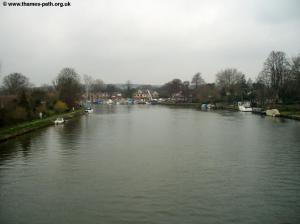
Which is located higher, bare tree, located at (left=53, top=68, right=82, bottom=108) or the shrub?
bare tree, located at (left=53, top=68, right=82, bottom=108)

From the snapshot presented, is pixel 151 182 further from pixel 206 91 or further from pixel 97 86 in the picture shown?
pixel 97 86

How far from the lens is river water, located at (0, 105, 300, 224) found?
1326 centimetres

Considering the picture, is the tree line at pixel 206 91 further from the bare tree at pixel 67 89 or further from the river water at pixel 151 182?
the river water at pixel 151 182

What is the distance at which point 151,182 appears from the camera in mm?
17422

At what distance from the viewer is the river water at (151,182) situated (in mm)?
13258

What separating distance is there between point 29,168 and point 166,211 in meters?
10.3

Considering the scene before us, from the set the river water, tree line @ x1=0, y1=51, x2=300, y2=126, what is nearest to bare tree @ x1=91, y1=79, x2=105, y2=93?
tree line @ x1=0, y1=51, x2=300, y2=126

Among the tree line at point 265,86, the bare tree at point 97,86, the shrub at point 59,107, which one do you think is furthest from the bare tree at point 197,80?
the shrub at point 59,107

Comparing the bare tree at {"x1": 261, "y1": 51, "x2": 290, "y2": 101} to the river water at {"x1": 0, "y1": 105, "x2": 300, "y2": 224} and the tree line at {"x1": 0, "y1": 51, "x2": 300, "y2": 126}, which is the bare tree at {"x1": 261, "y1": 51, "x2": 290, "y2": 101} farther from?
the river water at {"x1": 0, "y1": 105, "x2": 300, "y2": 224}

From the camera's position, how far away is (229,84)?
114188 millimetres

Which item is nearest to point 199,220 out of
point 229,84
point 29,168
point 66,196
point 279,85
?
point 66,196

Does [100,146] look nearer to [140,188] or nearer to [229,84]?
[140,188]

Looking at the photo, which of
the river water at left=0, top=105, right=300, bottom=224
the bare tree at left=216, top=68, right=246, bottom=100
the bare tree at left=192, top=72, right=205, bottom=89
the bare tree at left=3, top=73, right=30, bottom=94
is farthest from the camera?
the bare tree at left=192, top=72, right=205, bottom=89

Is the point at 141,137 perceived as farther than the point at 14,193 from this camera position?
Yes
